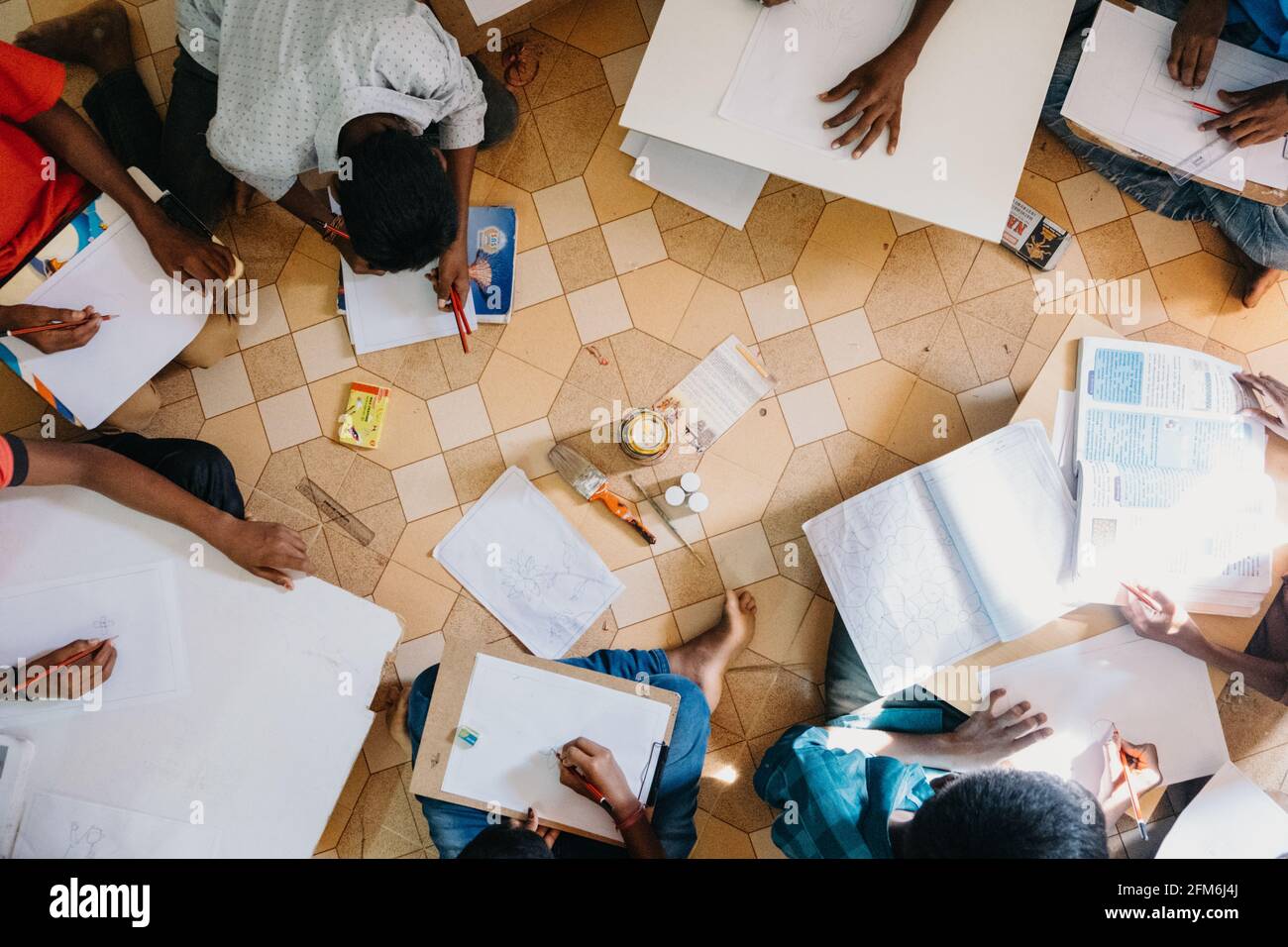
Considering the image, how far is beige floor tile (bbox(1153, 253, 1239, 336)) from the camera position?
2.26 metres

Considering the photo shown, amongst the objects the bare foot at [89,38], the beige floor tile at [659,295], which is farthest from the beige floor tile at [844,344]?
the bare foot at [89,38]

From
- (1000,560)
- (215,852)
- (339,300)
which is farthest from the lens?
(339,300)

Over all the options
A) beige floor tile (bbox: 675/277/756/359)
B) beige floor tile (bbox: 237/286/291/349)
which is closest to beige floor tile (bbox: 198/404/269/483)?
beige floor tile (bbox: 237/286/291/349)

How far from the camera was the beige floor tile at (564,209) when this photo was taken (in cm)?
227

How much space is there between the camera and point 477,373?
2.24 m

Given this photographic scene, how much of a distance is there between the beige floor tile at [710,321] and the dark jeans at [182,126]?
685 millimetres

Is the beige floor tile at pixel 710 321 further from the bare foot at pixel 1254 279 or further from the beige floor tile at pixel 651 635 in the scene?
the bare foot at pixel 1254 279

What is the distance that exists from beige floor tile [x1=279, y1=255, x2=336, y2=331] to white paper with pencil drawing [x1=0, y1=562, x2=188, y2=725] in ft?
2.79

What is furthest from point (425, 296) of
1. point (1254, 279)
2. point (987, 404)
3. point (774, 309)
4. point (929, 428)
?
point (1254, 279)

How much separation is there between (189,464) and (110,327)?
353 millimetres
